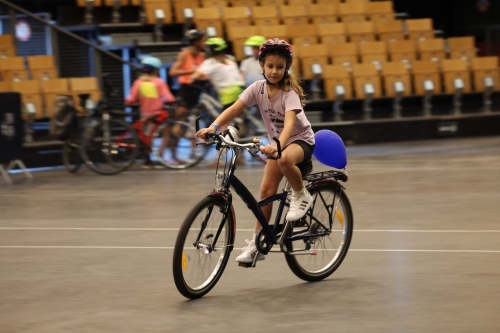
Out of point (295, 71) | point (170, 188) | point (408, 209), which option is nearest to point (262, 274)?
point (408, 209)

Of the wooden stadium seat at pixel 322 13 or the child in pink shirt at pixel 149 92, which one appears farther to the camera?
the wooden stadium seat at pixel 322 13

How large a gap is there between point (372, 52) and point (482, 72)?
267cm

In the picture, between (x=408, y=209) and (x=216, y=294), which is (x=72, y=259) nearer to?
(x=216, y=294)

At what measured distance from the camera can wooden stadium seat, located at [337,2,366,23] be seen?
20.4 meters

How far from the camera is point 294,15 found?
65.0 feet

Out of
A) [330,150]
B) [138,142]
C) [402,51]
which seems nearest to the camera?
[330,150]

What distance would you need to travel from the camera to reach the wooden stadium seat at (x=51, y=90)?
1566 centimetres

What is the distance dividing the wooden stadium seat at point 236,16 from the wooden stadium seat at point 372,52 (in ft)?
8.06

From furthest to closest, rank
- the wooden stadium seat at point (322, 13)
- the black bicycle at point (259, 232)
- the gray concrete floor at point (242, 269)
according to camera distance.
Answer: the wooden stadium seat at point (322, 13) → the black bicycle at point (259, 232) → the gray concrete floor at point (242, 269)

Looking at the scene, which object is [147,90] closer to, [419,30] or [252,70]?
[252,70]

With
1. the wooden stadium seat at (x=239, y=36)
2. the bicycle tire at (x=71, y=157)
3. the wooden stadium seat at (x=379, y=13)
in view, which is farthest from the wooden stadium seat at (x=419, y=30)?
the bicycle tire at (x=71, y=157)

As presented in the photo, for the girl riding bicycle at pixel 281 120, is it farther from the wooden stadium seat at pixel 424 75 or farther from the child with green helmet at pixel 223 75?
the wooden stadium seat at pixel 424 75

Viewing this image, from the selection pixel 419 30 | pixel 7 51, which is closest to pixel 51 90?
pixel 7 51

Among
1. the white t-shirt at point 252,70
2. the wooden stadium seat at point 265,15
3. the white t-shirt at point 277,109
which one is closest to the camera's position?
the white t-shirt at point 277,109
